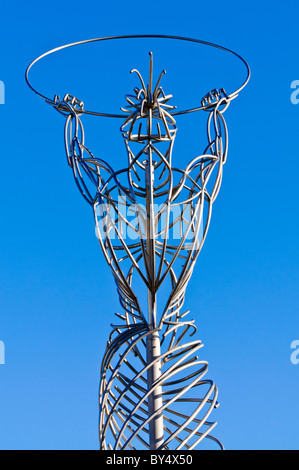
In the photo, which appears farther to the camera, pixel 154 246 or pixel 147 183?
pixel 147 183

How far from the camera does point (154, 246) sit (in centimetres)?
602

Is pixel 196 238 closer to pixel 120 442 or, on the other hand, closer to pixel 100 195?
pixel 100 195

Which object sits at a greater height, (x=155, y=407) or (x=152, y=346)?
(x=152, y=346)

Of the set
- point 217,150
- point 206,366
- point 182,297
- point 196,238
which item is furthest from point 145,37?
point 206,366

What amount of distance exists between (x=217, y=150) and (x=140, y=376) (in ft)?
6.71

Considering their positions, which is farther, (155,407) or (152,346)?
(152,346)

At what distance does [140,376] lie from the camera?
6.21m

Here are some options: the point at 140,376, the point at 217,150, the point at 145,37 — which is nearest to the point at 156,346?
the point at 140,376

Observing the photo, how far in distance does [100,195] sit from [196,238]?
854 mm
